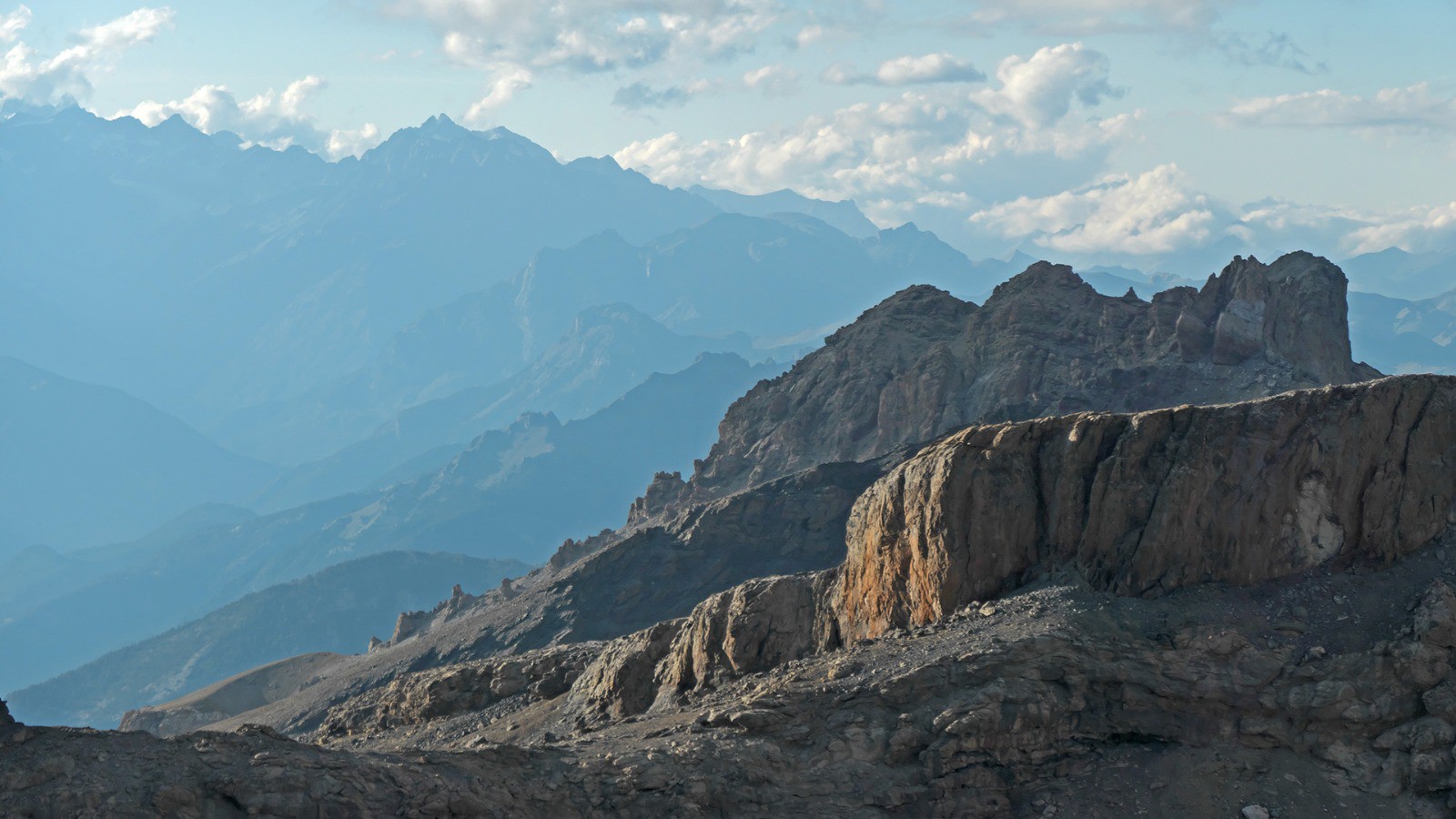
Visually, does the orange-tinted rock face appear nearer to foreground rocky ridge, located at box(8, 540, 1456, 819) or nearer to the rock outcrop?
the rock outcrop

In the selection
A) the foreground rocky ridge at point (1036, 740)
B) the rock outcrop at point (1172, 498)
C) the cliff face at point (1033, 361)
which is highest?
the cliff face at point (1033, 361)

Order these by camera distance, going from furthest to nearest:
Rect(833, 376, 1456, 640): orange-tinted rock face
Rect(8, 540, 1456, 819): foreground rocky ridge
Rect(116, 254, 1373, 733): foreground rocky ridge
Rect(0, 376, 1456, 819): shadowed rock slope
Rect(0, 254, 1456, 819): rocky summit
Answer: Rect(116, 254, 1373, 733): foreground rocky ridge
Rect(833, 376, 1456, 640): orange-tinted rock face
Rect(0, 254, 1456, 819): rocky summit
Rect(0, 376, 1456, 819): shadowed rock slope
Rect(8, 540, 1456, 819): foreground rocky ridge

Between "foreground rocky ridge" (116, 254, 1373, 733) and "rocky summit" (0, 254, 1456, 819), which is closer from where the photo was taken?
"rocky summit" (0, 254, 1456, 819)

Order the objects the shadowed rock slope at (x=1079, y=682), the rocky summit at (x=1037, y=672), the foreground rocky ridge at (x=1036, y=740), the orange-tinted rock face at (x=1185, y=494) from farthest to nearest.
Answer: the orange-tinted rock face at (x=1185, y=494)
the rocky summit at (x=1037, y=672)
the shadowed rock slope at (x=1079, y=682)
the foreground rocky ridge at (x=1036, y=740)

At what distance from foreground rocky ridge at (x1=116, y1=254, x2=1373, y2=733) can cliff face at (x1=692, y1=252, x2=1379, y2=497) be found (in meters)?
0.18

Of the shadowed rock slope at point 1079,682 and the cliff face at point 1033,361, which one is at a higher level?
the cliff face at point 1033,361

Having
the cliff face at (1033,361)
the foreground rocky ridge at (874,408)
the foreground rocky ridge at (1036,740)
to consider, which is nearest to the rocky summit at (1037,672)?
the foreground rocky ridge at (1036,740)

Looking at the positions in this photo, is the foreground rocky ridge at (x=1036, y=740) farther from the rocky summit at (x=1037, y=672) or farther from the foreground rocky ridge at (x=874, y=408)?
the foreground rocky ridge at (x=874, y=408)

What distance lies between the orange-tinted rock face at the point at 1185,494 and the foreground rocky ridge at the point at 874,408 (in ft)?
206

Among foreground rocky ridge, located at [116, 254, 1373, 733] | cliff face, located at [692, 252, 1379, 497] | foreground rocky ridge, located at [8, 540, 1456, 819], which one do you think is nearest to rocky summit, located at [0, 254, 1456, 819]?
foreground rocky ridge, located at [8, 540, 1456, 819]

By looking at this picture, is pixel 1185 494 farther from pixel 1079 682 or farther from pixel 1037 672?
pixel 1037 672

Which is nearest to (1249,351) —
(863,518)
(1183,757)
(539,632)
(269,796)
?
(539,632)

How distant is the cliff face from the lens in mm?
111688

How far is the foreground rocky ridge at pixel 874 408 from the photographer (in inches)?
4412
